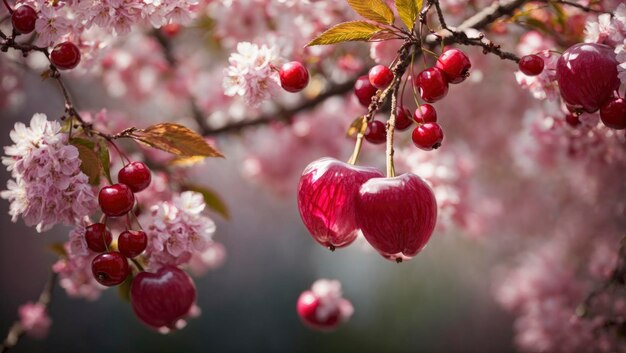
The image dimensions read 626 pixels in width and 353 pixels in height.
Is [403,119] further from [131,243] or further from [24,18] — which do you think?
[24,18]

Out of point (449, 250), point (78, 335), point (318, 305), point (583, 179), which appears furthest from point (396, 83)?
point (449, 250)

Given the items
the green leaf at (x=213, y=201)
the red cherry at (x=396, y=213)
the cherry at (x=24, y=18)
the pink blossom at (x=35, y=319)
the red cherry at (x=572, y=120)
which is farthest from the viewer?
the pink blossom at (x=35, y=319)

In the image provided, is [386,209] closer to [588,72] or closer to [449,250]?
[588,72]

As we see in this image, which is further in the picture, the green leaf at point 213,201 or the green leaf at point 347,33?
the green leaf at point 213,201

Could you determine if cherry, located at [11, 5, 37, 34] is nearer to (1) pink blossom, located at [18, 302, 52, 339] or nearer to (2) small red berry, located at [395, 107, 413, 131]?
(2) small red berry, located at [395, 107, 413, 131]

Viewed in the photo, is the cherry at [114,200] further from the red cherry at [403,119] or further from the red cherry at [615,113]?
the red cherry at [615,113]

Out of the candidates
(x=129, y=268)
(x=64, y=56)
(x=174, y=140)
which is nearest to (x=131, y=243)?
(x=129, y=268)

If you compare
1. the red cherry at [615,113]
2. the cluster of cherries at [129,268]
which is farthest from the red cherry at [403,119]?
the cluster of cherries at [129,268]
